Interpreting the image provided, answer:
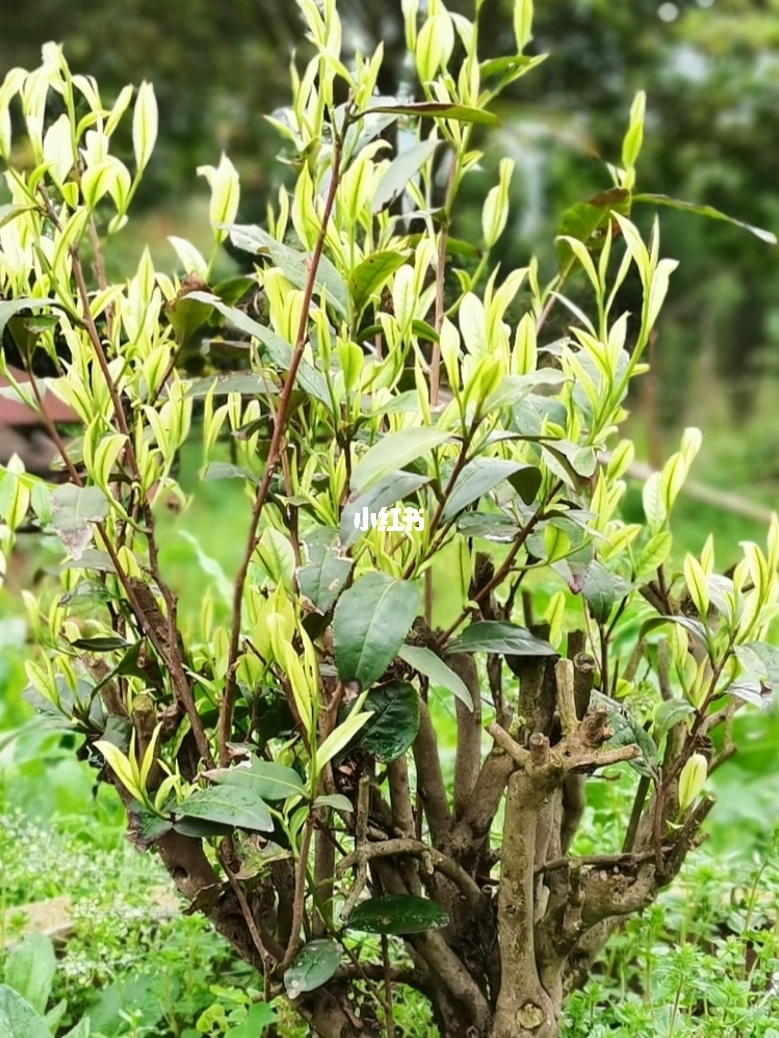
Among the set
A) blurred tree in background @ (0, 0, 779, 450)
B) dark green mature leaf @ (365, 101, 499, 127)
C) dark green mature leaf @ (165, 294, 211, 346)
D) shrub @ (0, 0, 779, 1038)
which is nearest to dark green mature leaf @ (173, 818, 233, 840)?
shrub @ (0, 0, 779, 1038)

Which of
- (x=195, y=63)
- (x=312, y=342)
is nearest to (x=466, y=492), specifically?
(x=312, y=342)

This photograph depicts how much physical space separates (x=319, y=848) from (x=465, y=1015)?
174 millimetres

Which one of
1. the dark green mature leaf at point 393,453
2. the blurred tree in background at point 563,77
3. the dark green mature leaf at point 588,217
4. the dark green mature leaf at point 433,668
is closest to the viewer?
the dark green mature leaf at point 393,453

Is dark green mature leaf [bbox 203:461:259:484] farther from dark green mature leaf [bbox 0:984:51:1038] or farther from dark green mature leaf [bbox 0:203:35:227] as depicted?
dark green mature leaf [bbox 0:984:51:1038]

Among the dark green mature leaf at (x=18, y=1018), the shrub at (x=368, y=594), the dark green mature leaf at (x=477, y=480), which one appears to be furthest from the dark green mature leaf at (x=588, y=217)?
the dark green mature leaf at (x=18, y=1018)

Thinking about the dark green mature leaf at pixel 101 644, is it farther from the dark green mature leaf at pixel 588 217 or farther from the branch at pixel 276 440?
the dark green mature leaf at pixel 588 217

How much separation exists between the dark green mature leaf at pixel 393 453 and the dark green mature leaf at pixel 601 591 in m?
0.21

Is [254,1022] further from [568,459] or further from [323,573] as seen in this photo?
[568,459]

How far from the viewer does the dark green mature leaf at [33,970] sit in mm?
973

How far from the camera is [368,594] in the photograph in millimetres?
625

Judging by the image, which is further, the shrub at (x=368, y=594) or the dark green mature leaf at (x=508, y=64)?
the dark green mature leaf at (x=508, y=64)

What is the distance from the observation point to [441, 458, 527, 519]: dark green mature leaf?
0.64m

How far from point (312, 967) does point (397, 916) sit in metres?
0.07

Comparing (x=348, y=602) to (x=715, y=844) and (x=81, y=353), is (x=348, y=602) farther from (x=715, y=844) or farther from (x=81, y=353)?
(x=715, y=844)
